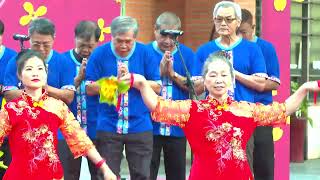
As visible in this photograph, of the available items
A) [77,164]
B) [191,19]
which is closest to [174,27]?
[77,164]

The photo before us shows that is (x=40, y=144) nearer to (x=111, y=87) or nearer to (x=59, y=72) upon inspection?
(x=111, y=87)

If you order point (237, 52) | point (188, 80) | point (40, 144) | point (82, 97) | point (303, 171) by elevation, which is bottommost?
point (303, 171)

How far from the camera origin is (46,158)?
5.24 metres

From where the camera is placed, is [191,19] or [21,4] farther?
[191,19]

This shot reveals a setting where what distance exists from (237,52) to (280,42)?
6.57ft

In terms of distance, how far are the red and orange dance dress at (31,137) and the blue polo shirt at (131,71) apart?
103 centimetres

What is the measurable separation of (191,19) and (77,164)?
19.7 feet

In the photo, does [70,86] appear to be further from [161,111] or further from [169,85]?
[161,111]

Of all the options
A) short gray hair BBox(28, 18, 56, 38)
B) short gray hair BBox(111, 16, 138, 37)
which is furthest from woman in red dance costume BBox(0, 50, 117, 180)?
short gray hair BBox(111, 16, 138, 37)

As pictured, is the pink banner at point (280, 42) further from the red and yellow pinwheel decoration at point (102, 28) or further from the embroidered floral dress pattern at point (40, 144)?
the embroidered floral dress pattern at point (40, 144)

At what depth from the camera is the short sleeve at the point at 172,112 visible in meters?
5.00

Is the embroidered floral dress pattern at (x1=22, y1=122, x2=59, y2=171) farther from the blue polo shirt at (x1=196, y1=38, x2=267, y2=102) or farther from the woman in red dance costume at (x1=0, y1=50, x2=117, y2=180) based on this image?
the blue polo shirt at (x1=196, y1=38, x2=267, y2=102)

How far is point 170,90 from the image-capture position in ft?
22.1

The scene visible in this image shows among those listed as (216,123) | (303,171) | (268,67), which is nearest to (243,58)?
(268,67)
